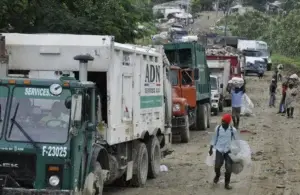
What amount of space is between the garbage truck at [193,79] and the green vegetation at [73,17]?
2.95m

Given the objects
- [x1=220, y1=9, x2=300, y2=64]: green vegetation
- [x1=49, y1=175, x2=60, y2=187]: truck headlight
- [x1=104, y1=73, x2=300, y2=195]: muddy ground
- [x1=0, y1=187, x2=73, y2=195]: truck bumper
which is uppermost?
[x1=220, y1=9, x2=300, y2=64]: green vegetation

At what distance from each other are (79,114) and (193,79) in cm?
1451

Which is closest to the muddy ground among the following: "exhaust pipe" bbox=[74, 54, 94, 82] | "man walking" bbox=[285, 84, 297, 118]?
"man walking" bbox=[285, 84, 297, 118]

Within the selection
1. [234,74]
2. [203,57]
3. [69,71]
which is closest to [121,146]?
[69,71]

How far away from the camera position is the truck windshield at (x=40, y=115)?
8659 millimetres

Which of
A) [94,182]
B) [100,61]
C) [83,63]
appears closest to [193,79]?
[100,61]

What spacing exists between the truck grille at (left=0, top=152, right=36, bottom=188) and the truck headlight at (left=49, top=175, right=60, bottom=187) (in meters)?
0.25

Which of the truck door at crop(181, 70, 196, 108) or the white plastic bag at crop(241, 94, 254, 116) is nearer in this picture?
the truck door at crop(181, 70, 196, 108)

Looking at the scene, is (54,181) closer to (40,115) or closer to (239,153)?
(40,115)

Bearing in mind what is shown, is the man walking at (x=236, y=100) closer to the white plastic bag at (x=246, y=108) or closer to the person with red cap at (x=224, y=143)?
the white plastic bag at (x=246, y=108)

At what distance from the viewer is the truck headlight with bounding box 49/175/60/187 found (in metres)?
8.59

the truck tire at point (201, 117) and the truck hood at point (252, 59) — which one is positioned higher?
the truck hood at point (252, 59)

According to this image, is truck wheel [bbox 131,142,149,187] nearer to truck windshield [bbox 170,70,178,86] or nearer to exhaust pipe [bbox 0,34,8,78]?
exhaust pipe [bbox 0,34,8,78]

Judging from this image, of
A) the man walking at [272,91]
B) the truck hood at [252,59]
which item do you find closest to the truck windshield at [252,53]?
the truck hood at [252,59]
